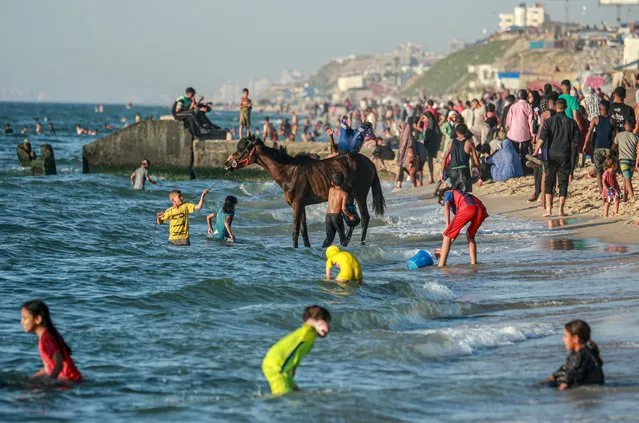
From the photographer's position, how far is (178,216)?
64.3ft

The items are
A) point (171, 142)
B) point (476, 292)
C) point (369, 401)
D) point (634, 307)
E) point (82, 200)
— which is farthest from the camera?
point (171, 142)

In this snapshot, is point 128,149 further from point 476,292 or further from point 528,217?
point 476,292

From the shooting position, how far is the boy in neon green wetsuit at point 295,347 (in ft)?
31.4

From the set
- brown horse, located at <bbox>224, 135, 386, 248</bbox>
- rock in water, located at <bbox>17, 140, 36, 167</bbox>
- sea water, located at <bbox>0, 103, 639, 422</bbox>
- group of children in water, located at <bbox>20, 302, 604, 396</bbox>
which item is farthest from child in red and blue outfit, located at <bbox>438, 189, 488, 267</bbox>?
rock in water, located at <bbox>17, 140, 36, 167</bbox>

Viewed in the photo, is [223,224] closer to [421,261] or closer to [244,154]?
Answer: [244,154]

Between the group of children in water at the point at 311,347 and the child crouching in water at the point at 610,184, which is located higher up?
the child crouching in water at the point at 610,184

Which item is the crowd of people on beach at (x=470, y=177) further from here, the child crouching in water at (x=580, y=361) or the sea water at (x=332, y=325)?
the sea water at (x=332, y=325)

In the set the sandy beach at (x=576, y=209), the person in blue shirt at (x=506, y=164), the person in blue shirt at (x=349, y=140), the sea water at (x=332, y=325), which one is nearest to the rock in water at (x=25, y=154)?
the sandy beach at (x=576, y=209)

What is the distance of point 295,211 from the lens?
66.7ft

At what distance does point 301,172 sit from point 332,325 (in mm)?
7328

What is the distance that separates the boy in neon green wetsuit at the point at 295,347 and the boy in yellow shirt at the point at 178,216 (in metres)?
9.22

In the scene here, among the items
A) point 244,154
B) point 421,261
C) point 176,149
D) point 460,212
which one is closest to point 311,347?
point 460,212

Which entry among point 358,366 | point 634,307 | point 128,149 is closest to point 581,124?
point 634,307

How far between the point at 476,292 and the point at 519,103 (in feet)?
32.6
